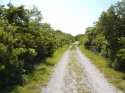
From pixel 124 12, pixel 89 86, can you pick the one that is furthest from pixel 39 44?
pixel 89 86

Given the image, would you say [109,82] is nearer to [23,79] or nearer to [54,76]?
[54,76]

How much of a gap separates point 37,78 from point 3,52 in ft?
19.8

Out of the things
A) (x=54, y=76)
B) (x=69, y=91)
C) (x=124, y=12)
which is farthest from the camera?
(x=124, y=12)

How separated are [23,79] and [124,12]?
15716mm

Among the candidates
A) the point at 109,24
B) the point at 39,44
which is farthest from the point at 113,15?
the point at 39,44

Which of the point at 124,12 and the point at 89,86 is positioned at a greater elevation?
the point at 124,12

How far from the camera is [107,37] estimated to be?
30.8 metres

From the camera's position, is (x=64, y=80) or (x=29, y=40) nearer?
(x=64, y=80)

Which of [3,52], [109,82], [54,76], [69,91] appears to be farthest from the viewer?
[54,76]

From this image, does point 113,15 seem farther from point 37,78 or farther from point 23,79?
point 23,79

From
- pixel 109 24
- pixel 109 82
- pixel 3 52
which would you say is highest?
pixel 109 24

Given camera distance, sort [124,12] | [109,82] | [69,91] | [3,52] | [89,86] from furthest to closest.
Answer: [124,12] → [109,82] → [89,86] → [69,91] → [3,52]

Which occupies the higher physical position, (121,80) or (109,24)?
(109,24)

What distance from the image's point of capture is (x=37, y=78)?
837 inches
